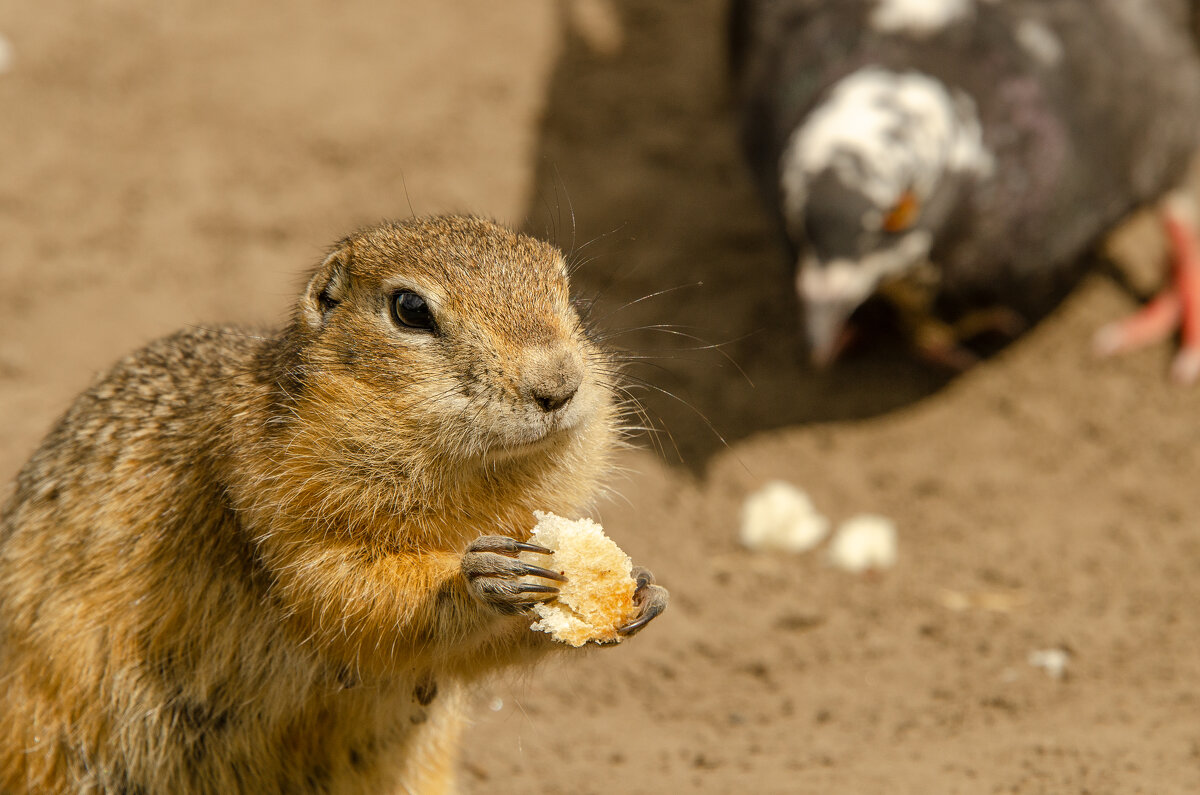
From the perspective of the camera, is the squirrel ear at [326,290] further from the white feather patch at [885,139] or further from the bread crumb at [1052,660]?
the white feather patch at [885,139]

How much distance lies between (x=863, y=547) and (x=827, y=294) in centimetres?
148

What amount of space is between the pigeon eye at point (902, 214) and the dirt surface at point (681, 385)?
118 centimetres

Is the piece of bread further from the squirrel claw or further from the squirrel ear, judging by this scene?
the squirrel ear

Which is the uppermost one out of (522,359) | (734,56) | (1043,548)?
(522,359)

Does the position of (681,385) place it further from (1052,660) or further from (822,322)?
A: (1052,660)

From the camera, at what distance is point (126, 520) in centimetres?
371

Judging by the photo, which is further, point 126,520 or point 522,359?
point 126,520

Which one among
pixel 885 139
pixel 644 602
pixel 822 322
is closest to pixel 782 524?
pixel 822 322

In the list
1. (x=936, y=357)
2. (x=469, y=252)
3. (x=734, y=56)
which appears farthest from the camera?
(x=734, y=56)

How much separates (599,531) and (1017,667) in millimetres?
3249

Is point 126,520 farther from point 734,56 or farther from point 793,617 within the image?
point 734,56

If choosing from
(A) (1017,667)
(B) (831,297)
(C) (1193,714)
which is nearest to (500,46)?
(B) (831,297)

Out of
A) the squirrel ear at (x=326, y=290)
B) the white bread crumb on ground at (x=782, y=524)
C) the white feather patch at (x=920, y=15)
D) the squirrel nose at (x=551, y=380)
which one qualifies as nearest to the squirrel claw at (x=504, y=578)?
the squirrel nose at (x=551, y=380)

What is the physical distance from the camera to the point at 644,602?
10.3ft
